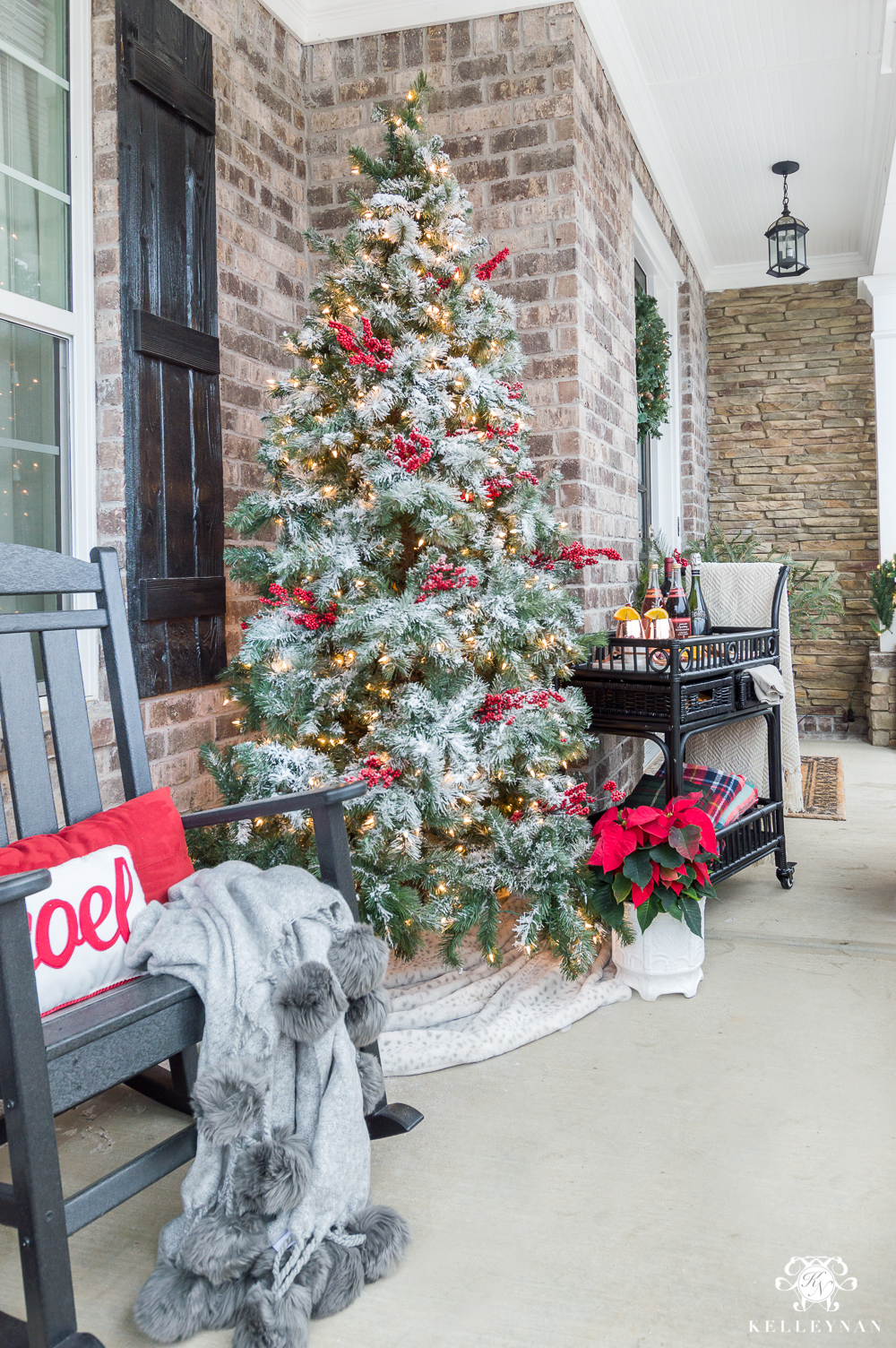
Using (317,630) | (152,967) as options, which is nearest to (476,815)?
(317,630)

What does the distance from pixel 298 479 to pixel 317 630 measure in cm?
38

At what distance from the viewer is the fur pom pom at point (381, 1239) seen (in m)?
1.34

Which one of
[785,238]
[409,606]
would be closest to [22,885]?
[409,606]

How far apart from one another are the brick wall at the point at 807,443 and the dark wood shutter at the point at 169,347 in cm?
445

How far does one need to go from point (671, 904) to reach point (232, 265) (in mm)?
2104

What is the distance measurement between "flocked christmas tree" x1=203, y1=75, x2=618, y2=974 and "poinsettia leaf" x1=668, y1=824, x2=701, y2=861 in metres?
0.28

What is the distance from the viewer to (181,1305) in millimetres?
1252

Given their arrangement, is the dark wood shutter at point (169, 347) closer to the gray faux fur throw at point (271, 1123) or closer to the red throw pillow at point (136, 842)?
the red throw pillow at point (136, 842)

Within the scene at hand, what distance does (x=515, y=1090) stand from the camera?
1.86 meters

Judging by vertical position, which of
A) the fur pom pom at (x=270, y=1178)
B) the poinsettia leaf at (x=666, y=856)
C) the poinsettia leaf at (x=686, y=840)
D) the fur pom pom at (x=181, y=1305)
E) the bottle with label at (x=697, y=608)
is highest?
the bottle with label at (x=697, y=608)

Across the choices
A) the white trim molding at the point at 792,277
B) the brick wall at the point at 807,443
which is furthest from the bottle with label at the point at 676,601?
the white trim molding at the point at 792,277

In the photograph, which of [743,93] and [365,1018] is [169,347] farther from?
[743,93]

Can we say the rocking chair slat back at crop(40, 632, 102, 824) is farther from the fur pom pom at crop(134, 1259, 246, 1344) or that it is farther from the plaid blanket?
the plaid blanket

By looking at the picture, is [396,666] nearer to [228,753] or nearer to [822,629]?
[228,753]
